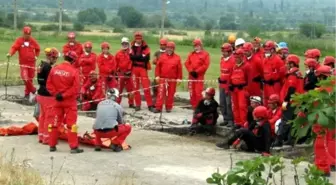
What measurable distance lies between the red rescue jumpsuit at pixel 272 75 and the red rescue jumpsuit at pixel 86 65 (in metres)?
4.98

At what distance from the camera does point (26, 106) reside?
817 inches

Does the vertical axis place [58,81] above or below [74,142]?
above

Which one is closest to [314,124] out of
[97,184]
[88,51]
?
[97,184]

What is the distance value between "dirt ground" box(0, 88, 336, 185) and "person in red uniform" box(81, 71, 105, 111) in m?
3.39

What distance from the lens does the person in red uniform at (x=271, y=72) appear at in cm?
1747

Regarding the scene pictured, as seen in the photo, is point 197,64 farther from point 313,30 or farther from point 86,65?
point 313,30

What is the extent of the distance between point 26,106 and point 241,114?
5822mm

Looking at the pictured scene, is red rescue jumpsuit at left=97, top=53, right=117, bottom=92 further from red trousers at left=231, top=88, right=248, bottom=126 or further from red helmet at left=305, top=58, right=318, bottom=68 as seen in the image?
red helmet at left=305, top=58, right=318, bottom=68

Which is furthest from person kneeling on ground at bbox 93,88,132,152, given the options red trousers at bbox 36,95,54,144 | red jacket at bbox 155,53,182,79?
red jacket at bbox 155,53,182,79

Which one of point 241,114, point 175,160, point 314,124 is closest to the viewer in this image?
point 314,124

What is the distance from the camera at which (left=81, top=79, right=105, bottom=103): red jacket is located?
20.5 m

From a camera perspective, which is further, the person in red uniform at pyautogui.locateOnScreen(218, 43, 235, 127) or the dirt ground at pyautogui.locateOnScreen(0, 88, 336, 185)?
the person in red uniform at pyautogui.locateOnScreen(218, 43, 235, 127)

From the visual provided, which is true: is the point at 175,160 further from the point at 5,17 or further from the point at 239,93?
the point at 5,17

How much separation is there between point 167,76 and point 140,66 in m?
0.71
